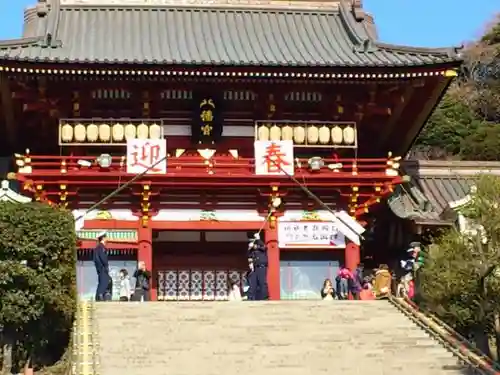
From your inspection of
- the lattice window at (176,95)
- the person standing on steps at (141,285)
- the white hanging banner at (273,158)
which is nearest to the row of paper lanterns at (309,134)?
the white hanging banner at (273,158)

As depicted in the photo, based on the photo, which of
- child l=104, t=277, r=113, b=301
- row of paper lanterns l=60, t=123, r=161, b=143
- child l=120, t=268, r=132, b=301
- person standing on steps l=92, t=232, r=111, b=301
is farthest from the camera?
row of paper lanterns l=60, t=123, r=161, b=143

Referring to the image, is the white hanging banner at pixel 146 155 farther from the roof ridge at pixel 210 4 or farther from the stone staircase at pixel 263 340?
the roof ridge at pixel 210 4

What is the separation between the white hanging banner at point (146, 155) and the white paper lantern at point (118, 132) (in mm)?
436

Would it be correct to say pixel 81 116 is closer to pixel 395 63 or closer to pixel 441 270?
pixel 395 63

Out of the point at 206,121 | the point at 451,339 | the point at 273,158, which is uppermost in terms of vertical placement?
the point at 206,121

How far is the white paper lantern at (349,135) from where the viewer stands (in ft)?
73.2

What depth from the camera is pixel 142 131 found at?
21.8 m

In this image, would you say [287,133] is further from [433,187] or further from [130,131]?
[433,187]

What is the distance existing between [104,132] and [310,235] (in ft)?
16.7

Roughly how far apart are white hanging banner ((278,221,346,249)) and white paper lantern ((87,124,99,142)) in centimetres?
448

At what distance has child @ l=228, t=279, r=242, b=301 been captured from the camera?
2115 centimetres

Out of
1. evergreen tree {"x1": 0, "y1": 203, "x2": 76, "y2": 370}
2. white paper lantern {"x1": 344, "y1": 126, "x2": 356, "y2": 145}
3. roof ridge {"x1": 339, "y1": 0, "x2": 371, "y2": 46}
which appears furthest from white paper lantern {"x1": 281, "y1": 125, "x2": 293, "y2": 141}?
evergreen tree {"x1": 0, "y1": 203, "x2": 76, "y2": 370}

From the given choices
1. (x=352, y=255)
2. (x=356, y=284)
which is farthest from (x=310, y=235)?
(x=356, y=284)

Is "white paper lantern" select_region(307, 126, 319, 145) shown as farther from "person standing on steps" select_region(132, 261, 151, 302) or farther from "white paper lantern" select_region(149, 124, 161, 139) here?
"person standing on steps" select_region(132, 261, 151, 302)
